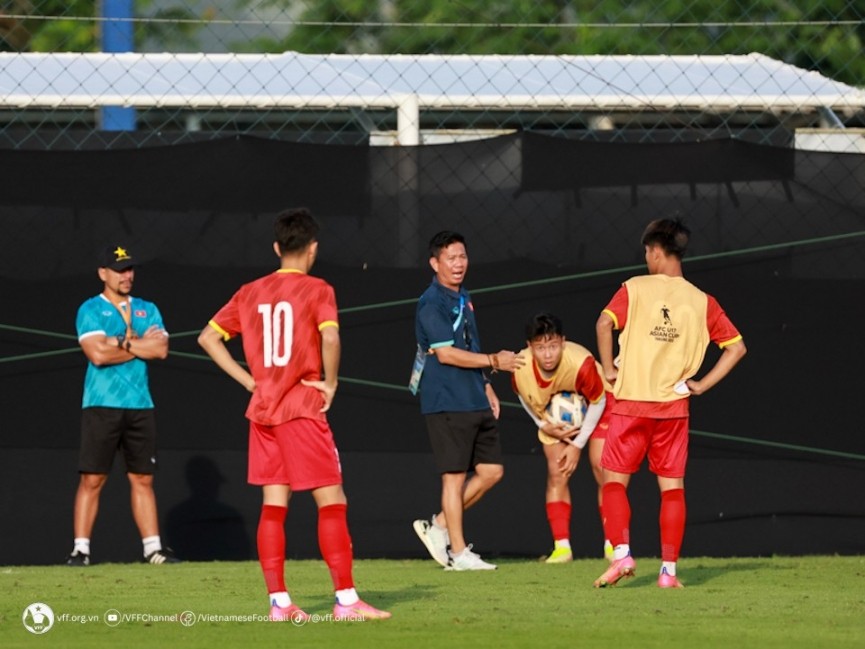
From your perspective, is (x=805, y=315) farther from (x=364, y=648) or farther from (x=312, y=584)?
(x=364, y=648)

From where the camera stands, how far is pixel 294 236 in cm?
643

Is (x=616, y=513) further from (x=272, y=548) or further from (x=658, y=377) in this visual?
(x=272, y=548)

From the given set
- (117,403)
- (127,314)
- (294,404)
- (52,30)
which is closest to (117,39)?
(127,314)

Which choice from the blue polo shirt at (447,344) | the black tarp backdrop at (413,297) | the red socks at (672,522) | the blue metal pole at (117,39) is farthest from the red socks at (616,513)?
the blue metal pole at (117,39)

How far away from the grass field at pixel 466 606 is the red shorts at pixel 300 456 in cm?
55

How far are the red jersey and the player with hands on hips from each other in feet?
10.1

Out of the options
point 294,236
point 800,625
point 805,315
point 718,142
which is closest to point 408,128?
point 718,142

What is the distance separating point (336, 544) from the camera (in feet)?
20.8

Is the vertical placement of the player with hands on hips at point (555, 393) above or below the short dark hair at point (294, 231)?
below

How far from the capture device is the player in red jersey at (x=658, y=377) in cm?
763

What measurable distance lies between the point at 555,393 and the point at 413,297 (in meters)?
1.10

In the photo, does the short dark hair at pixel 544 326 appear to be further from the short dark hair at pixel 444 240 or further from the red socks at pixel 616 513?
the red socks at pixel 616 513

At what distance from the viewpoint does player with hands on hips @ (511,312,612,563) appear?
9.35m

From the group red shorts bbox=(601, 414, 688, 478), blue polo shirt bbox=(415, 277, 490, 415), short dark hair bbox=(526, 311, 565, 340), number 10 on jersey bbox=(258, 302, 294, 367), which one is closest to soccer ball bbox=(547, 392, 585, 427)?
short dark hair bbox=(526, 311, 565, 340)
